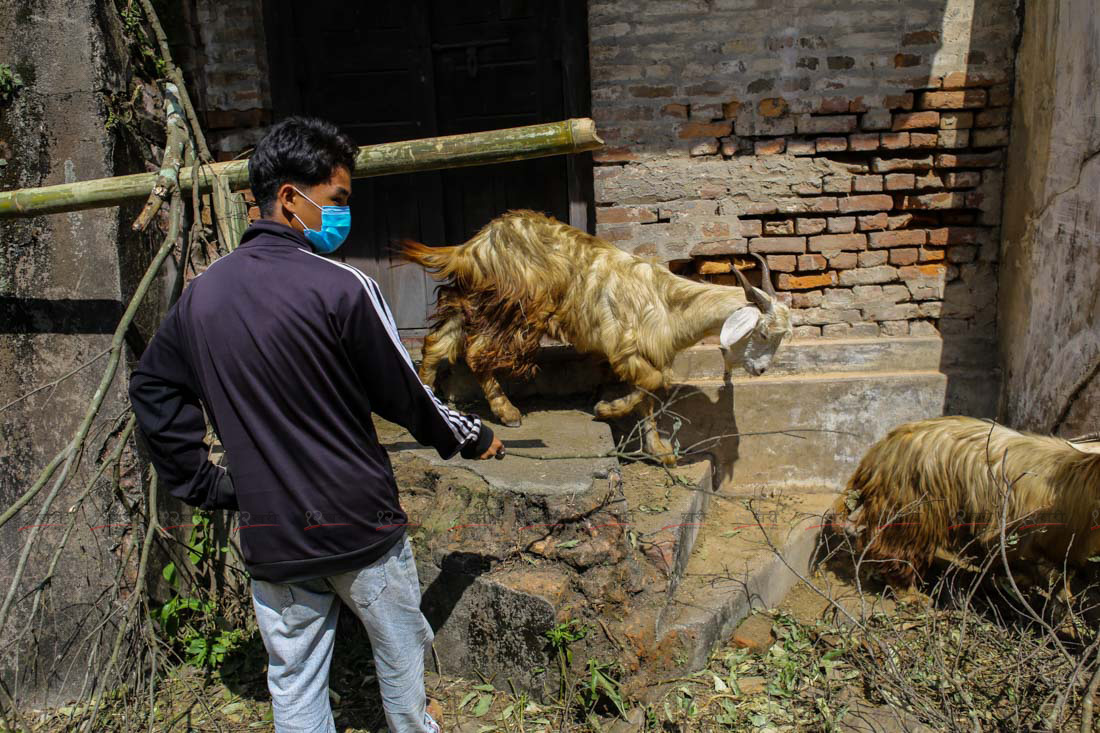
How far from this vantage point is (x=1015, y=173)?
4926mm

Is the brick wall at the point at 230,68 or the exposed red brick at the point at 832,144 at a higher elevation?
the brick wall at the point at 230,68

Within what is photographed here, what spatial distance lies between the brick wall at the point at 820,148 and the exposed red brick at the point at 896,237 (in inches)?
0.6

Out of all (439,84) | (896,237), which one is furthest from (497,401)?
(896,237)

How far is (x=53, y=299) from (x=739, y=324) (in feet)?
11.5

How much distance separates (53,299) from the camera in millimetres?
3635

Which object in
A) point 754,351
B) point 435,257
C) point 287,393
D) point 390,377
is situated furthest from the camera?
point 435,257

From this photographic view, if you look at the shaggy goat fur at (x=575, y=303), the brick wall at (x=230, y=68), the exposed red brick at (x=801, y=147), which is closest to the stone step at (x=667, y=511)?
the shaggy goat fur at (x=575, y=303)

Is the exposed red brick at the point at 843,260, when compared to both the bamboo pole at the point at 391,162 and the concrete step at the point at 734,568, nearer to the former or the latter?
the concrete step at the point at 734,568

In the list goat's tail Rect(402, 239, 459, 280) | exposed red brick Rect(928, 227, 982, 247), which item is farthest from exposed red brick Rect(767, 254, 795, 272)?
goat's tail Rect(402, 239, 459, 280)

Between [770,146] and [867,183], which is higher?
[770,146]

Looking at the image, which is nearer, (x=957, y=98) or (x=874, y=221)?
(x=957, y=98)

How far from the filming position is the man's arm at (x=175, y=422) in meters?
2.31

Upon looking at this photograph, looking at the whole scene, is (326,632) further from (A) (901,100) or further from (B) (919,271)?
(A) (901,100)

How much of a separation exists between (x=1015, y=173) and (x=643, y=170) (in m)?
2.35
